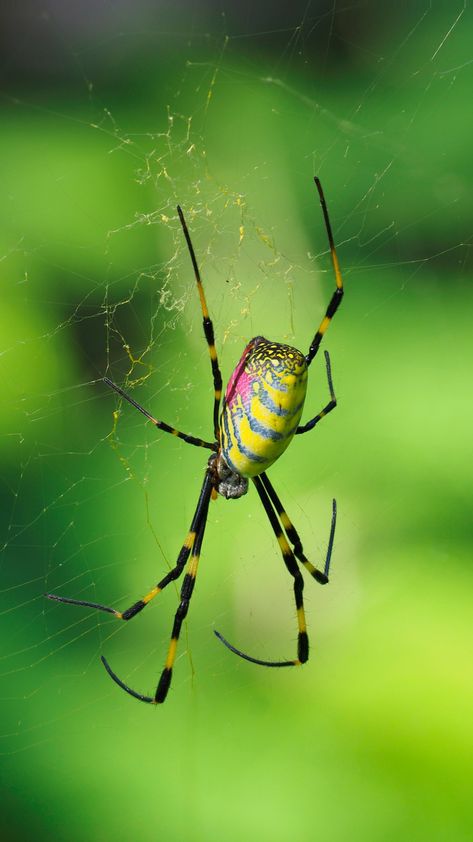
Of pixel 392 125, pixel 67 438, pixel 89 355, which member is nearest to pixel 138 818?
pixel 67 438

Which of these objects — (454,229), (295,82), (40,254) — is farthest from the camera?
(295,82)

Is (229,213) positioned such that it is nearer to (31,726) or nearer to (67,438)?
(67,438)

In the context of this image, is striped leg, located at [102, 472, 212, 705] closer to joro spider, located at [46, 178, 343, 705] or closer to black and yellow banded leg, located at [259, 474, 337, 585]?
joro spider, located at [46, 178, 343, 705]

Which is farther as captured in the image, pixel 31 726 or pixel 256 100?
pixel 256 100

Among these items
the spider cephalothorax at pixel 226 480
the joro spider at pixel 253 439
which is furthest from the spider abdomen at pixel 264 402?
the spider cephalothorax at pixel 226 480

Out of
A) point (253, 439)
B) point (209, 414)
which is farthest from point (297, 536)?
point (253, 439)

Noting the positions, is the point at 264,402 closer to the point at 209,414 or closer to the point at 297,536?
the point at 297,536

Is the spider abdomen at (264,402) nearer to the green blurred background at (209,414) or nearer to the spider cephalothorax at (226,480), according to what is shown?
the spider cephalothorax at (226,480)
